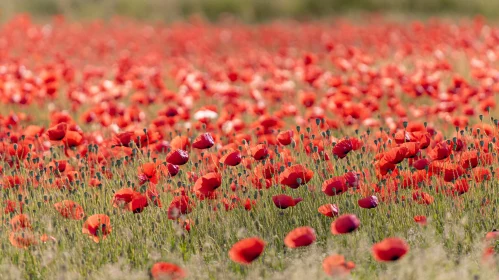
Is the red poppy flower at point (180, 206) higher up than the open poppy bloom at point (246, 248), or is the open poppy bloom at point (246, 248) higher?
the open poppy bloom at point (246, 248)

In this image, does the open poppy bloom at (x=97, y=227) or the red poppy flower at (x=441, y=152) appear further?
the red poppy flower at (x=441, y=152)

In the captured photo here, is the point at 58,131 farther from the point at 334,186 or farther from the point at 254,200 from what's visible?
the point at 334,186

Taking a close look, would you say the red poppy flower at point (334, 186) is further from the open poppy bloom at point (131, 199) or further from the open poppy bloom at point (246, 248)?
the open poppy bloom at point (131, 199)

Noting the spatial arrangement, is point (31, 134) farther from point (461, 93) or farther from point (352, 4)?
point (352, 4)

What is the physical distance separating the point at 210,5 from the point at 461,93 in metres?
9.79

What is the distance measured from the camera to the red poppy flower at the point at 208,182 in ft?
9.37

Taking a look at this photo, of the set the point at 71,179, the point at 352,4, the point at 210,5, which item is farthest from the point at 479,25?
the point at 71,179

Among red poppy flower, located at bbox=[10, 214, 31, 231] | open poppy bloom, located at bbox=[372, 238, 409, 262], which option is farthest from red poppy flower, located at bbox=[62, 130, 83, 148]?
open poppy bloom, located at bbox=[372, 238, 409, 262]

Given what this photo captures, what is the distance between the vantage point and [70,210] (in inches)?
118

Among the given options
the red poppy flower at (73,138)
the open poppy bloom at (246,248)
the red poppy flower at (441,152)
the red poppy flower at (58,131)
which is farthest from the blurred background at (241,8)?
the open poppy bloom at (246,248)

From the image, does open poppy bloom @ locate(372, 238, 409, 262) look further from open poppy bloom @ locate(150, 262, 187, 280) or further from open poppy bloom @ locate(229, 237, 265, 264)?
open poppy bloom @ locate(150, 262, 187, 280)

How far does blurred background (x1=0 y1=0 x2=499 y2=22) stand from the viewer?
44.4ft

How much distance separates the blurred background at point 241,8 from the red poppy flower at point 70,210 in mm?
10974

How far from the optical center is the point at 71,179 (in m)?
3.43
